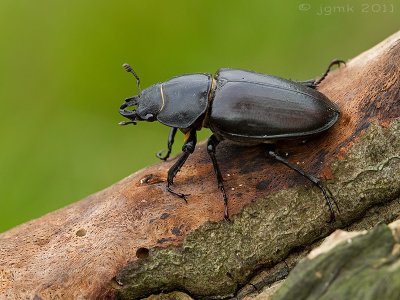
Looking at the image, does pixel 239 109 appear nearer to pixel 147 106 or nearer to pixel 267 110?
pixel 267 110

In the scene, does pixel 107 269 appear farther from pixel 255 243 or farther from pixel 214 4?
pixel 214 4

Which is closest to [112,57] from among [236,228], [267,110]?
[267,110]

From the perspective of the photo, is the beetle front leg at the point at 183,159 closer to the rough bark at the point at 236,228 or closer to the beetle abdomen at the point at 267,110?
the rough bark at the point at 236,228

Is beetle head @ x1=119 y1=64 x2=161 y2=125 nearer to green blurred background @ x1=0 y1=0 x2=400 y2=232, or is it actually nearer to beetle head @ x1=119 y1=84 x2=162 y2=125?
beetle head @ x1=119 y1=84 x2=162 y2=125

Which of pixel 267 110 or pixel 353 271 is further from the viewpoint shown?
pixel 267 110

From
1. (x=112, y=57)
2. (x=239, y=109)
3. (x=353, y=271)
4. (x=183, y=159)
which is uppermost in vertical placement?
(x=239, y=109)

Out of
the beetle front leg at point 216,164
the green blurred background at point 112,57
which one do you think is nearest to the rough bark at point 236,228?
the beetle front leg at point 216,164
